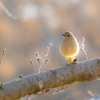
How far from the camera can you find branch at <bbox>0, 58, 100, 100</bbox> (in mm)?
1364

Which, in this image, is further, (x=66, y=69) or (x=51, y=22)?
(x=51, y=22)

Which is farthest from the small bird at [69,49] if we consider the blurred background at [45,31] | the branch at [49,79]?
the blurred background at [45,31]

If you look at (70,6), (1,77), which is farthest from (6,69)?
(70,6)

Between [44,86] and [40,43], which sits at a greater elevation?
[40,43]

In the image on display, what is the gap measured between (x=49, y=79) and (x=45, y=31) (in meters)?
7.79

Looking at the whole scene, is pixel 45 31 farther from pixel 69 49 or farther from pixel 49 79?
pixel 49 79

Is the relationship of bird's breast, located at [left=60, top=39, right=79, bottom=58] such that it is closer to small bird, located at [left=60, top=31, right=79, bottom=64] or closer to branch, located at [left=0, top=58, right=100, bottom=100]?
small bird, located at [left=60, top=31, right=79, bottom=64]

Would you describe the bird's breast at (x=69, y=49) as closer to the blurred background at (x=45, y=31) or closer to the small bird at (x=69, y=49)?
the small bird at (x=69, y=49)

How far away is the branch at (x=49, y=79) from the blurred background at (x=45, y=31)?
19.3 ft

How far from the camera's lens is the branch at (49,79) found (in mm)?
1364

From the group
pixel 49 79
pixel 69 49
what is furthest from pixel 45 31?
pixel 49 79

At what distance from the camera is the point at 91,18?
933cm

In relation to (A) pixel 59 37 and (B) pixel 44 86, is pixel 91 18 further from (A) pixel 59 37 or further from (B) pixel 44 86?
(B) pixel 44 86

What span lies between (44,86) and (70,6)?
844 cm
